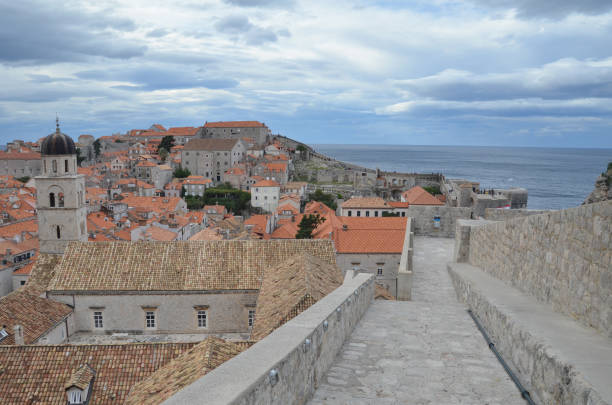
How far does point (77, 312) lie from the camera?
15.9 meters

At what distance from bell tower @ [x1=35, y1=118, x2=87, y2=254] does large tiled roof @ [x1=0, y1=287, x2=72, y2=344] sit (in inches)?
369

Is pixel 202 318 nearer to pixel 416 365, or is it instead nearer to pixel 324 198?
pixel 416 365

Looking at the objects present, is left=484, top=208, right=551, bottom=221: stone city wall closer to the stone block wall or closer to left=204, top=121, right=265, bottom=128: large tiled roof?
the stone block wall

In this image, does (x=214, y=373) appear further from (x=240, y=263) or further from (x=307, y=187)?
(x=307, y=187)

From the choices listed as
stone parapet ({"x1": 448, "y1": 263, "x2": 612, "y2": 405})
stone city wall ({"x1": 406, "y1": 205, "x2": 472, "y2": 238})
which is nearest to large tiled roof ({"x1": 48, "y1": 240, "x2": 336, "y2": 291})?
stone city wall ({"x1": 406, "y1": 205, "x2": 472, "y2": 238})

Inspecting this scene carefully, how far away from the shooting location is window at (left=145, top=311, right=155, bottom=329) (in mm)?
15930

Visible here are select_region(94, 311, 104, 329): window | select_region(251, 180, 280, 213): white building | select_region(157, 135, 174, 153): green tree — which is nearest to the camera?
select_region(94, 311, 104, 329): window

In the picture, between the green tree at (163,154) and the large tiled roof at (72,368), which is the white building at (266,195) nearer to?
the green tree at (163,154)

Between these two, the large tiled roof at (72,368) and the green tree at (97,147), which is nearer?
the large tiled roof at (72,368)

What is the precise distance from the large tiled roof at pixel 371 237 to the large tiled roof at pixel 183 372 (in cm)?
2136

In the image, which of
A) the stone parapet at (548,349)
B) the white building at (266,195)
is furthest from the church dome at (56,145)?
the white building at (266,195)

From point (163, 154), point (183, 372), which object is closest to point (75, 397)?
point (183, 372)

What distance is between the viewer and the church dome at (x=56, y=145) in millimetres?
24688

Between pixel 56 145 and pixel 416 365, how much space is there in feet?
84.9
